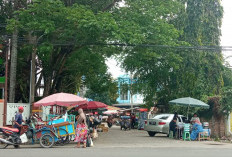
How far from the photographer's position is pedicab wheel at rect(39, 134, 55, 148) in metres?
15.6

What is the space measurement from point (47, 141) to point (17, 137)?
1.22 m

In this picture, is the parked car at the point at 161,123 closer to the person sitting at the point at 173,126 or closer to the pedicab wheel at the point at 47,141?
the person sitting at the point at 173,126

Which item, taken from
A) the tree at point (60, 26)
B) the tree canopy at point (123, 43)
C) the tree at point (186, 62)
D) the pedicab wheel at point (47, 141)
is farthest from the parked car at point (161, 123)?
the pedicab wheel at point (47, 141)

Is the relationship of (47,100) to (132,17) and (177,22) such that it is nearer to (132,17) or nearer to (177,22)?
(132,17)

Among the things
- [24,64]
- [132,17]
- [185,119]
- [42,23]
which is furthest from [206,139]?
[24,64]

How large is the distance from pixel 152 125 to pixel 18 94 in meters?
10.8

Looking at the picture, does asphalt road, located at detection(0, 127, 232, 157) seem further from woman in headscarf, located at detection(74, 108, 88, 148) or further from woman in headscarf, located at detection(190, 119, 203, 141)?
woman in headscarf, located at detection(190, 119, 203, 141)

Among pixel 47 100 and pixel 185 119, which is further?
pixel 185 119

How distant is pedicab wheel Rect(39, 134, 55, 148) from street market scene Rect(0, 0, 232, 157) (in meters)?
0.04

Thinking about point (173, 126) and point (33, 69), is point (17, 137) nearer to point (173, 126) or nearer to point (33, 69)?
point (33, 69)

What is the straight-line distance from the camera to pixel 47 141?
51.3 ft

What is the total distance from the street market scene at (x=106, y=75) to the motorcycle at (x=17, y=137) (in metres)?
0.04

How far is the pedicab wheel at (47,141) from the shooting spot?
1559 centimetres

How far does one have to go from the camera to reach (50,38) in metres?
22.2
